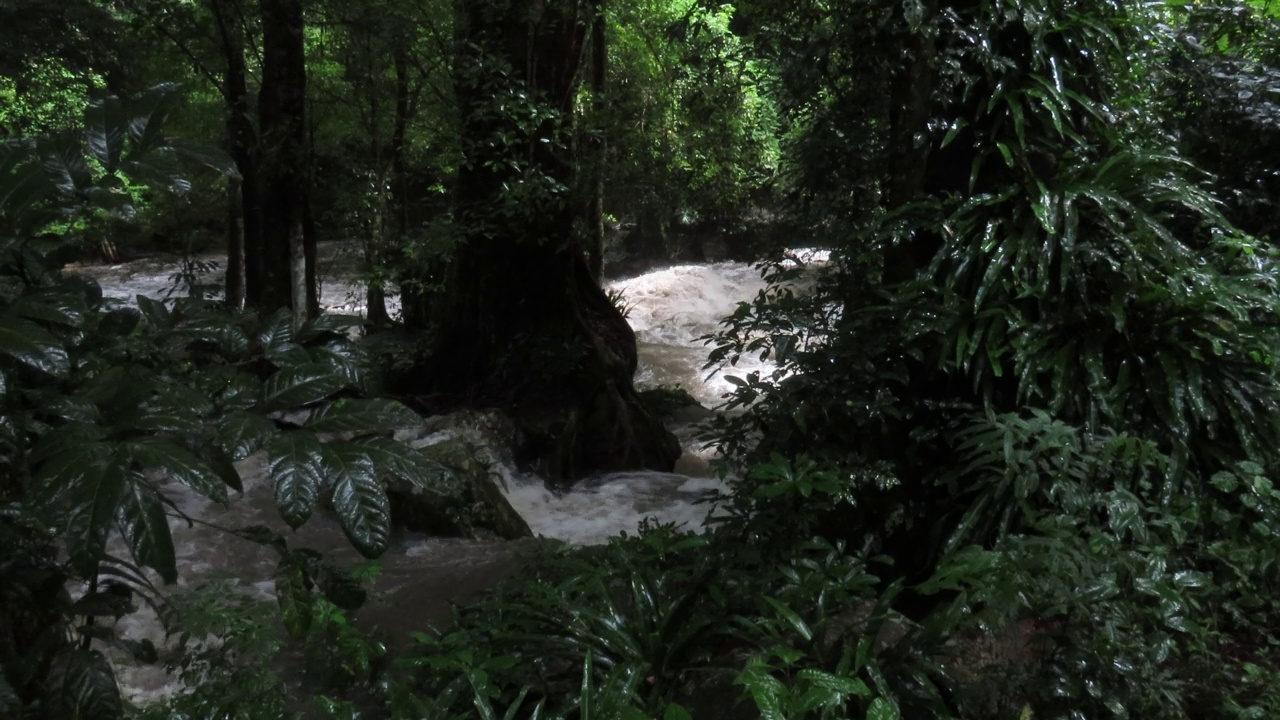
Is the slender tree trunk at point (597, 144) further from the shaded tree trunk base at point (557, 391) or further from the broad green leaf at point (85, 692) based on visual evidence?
the broad green leaf at point (85, 692)

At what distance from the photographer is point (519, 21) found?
24.7ft

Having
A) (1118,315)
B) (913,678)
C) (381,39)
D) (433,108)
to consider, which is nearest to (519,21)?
(381,39)

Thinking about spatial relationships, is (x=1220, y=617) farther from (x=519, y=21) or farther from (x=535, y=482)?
(x=519, y=21)

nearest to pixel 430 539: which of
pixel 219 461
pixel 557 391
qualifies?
pixel 557 391

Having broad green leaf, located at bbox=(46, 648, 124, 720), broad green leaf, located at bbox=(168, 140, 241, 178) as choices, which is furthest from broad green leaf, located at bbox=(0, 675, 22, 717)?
broad green leaf, located at bbox=(168, 140, 241, 178)

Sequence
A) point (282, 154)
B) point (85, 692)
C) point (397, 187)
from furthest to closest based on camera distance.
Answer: point (397, 187) → point (282, 154) → point (85, 692)

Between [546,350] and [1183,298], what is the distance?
5.74 m

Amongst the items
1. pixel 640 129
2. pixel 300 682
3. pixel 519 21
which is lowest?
pixel 300 682

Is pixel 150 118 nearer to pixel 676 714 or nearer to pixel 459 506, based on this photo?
pixel 676 714

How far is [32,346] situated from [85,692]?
810mm

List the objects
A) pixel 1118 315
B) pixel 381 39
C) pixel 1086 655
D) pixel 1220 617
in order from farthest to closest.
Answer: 1. pixel 381 39
2. pixel 1118 315
3. pixel 1220 617
4. pixel 1086 655

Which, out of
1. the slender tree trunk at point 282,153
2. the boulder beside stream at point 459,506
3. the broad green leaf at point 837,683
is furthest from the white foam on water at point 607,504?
the broad green leaf at point 837,683

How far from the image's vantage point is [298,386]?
176cm

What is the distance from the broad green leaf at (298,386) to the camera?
68.8 inches
